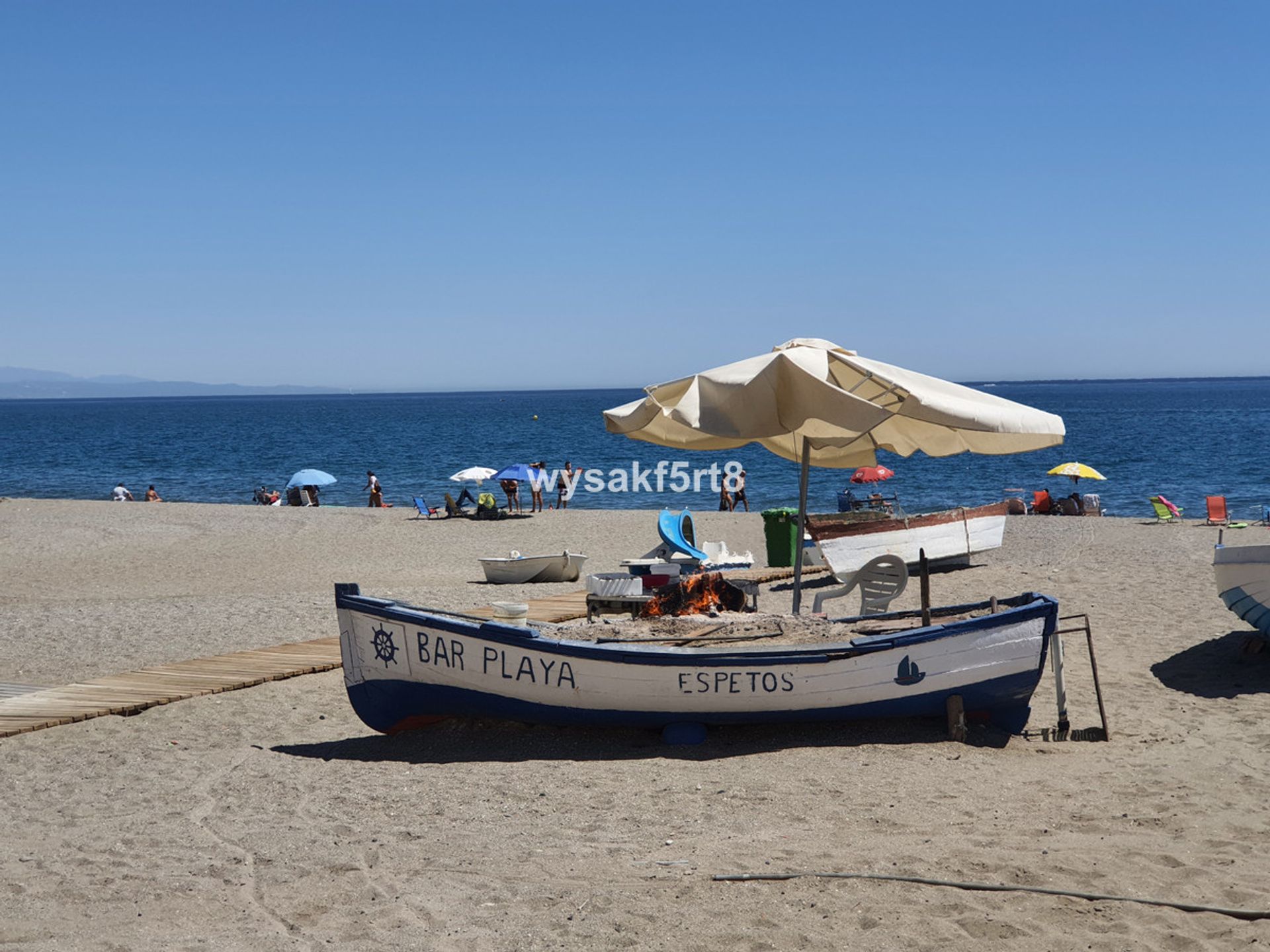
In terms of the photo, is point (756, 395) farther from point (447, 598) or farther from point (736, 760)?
point (447, 598)

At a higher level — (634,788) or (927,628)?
(927,628)

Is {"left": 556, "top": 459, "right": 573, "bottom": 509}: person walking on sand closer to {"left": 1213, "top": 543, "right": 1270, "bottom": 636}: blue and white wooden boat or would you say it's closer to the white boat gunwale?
{"left": 1213, "top": 543, "right": 1270, "bottom": 636}: blue and white wooden boat

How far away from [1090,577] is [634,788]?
1085 cm

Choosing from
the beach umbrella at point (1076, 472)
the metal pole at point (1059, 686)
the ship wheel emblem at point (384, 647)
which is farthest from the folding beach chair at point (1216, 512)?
the ship wheel emblem at point (384, 647)

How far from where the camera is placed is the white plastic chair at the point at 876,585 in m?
9.66

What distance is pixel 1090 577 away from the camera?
15.7 metres

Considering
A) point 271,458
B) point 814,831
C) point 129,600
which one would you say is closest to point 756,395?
point 814,831

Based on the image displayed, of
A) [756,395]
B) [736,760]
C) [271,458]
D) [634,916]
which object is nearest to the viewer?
[634,916]

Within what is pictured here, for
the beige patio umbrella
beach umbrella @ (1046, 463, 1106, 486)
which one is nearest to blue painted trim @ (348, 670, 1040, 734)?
the beige patio umbrella

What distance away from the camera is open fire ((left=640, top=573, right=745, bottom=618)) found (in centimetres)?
898

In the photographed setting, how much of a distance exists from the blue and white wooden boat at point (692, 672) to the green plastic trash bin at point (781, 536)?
897cm

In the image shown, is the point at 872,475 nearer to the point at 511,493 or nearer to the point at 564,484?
the point at 511,493

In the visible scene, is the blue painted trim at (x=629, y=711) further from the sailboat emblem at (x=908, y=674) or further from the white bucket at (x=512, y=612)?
the white bucket at (x=512, y=612)

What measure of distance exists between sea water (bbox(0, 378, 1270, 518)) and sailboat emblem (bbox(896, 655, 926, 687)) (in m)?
11.6
